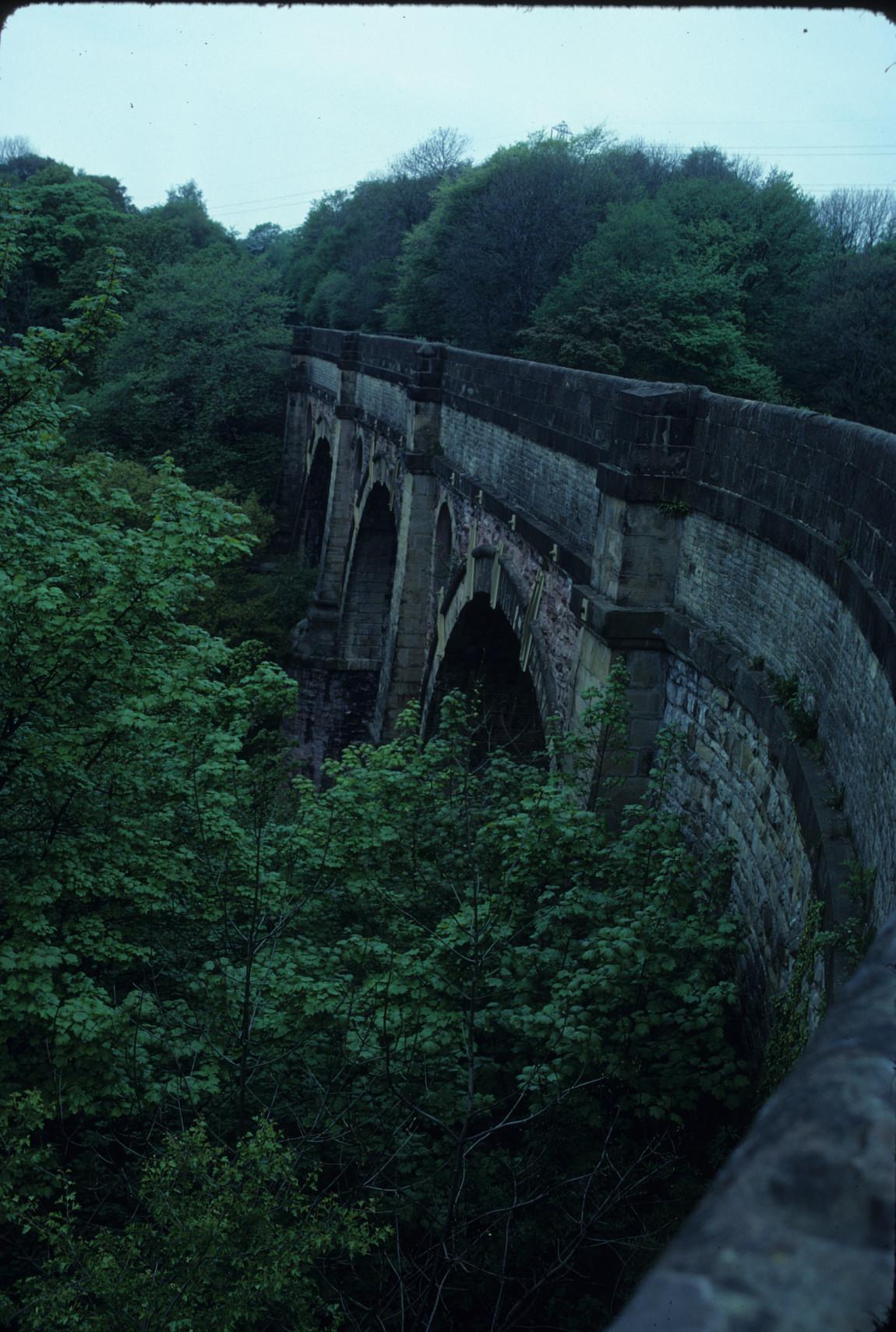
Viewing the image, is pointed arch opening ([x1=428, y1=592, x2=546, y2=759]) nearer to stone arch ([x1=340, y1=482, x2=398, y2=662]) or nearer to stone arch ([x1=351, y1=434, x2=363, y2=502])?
stone arch ([x1=340, y1=482, x2=398, y2=662])

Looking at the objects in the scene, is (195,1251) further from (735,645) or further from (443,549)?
(443,549)

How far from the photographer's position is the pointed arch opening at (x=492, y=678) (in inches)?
597

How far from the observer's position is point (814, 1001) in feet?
15.2

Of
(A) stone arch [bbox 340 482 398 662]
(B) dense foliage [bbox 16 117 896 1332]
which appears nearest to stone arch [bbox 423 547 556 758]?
(B) dense foliage [bbox 16 117 896 1332]

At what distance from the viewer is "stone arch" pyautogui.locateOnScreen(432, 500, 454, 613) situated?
1642cm

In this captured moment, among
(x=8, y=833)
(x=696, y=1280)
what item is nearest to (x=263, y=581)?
(x=8, y=833)

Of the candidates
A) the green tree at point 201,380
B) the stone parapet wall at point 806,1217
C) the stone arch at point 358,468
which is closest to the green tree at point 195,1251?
the stone parapet wall at point 806,1217

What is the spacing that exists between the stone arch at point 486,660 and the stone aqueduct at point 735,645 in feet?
0.17

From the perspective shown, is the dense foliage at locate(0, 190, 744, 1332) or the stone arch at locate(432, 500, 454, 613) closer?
the dense foliage at locate(0, 190, 744, 1332)

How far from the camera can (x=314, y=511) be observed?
33438 millimetres

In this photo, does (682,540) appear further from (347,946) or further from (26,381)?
(26,381)

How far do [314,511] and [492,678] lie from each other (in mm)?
18547

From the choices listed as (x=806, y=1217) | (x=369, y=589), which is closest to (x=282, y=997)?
(x=806, y=1217)

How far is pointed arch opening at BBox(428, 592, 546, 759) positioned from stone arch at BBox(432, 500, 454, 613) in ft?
3.32
